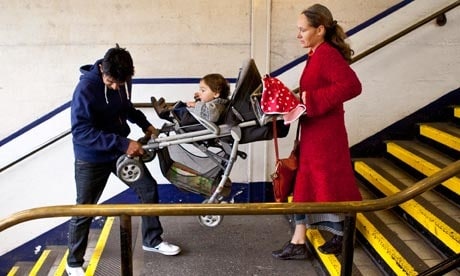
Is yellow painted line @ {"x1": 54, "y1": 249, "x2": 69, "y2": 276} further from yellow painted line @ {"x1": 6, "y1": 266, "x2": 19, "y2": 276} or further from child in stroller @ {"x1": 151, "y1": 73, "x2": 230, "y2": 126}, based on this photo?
child in stroller @ {"x1": 151, "y1": 73, "x2": 230, "y2": 126}

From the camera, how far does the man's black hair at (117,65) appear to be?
268cm

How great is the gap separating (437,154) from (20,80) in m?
3.27

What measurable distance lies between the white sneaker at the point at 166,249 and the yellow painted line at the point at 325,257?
33.2 inches

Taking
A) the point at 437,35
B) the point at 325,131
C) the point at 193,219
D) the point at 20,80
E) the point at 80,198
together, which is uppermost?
the point at 437,35

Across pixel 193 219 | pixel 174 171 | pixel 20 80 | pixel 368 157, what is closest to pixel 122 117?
pixel 174 171

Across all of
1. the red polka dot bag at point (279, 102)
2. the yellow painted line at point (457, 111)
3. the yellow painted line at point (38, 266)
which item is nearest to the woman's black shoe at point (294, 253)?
the red polka dot bag at point (279, 102)

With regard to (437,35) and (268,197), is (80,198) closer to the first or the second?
(268,197)

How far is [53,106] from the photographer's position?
4.14m

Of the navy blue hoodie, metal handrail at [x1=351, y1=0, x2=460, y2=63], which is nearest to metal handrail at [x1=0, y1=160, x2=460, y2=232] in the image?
the navy blue hoodie

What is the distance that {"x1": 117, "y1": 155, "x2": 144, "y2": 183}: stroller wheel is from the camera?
9.46ft

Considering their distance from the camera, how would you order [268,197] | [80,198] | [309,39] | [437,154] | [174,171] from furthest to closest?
[268,197] < [437,154] < [174,171] < [80,198] < [309,39]

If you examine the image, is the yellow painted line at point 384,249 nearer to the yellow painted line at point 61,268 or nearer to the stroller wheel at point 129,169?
the stroller wheel at point 129,169

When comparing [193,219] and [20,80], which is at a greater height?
[20,80]

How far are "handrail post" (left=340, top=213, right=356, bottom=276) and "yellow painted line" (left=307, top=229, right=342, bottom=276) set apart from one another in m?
0.58
